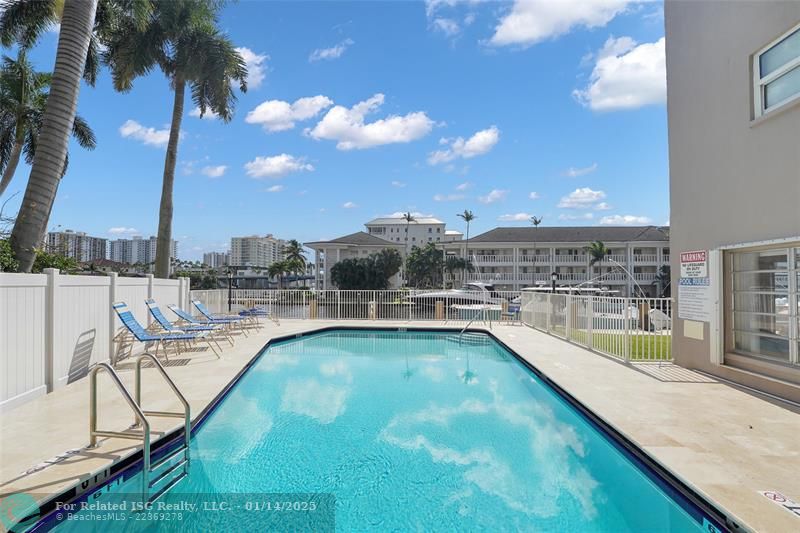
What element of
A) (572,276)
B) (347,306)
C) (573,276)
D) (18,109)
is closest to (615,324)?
(347,306)

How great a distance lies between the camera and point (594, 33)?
12.2 metres

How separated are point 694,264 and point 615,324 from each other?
1.97 m

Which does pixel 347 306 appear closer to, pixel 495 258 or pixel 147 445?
pixel 147 445

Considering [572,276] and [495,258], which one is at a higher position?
[495,258]

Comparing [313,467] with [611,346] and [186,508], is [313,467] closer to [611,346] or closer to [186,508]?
[186,508]

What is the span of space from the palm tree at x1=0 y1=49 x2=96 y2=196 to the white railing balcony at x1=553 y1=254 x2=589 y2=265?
44.3 meters

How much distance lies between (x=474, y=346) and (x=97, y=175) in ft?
52.9

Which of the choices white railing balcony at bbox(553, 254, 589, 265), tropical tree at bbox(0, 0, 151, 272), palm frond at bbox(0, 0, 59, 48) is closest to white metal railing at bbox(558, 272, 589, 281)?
white railing balcony at bbox(553, 254, 589, 265)

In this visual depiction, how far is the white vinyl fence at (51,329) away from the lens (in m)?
5.07

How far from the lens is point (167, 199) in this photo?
14016mm

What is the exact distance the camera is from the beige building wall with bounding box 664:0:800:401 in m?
5.61

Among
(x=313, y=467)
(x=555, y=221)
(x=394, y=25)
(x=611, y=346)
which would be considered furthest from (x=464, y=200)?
(x=313, y=467)

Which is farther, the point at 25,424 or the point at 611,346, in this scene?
the point at 611,346

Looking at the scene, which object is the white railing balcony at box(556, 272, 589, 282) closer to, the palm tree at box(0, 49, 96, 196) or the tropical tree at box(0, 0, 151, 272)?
the palm tree at box(0, 49, 96, 196)
